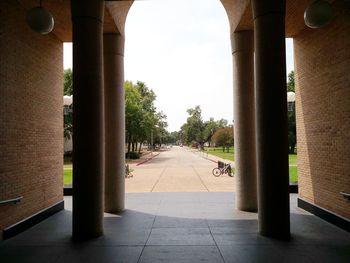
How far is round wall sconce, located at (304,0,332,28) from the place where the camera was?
6452 millimetres

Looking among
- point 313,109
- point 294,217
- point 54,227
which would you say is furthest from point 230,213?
point 54,227

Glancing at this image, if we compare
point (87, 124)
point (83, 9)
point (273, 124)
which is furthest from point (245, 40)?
point (87, 124)

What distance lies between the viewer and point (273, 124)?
22.6 ft

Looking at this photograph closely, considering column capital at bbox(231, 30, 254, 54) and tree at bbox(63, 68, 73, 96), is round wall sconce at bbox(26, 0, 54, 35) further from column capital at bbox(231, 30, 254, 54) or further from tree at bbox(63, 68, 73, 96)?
tree at bbox(63, 68, 73, 96)

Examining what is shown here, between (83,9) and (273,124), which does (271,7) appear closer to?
(273,124)

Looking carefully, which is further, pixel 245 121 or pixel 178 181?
pixel 178 181

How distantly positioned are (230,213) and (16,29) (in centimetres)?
756

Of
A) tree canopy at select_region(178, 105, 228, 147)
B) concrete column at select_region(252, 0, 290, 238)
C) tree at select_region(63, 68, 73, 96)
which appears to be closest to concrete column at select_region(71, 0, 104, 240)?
concrete column at select_region(252, 0, 290, 238)

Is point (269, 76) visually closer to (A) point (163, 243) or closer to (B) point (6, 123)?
(A) point (163, 243)

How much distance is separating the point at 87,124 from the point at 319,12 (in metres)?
5.43

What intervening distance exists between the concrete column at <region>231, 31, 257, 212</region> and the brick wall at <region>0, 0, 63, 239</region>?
581 cm

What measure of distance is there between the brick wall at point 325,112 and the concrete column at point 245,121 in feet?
5.54

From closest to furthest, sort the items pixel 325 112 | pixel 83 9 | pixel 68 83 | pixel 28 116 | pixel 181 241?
1. pixel 181 241
2. pixel 83 9
3. pixel 28 116
4. pixel 325 112
5. pixel 68 83

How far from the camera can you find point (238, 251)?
19.8 ft
